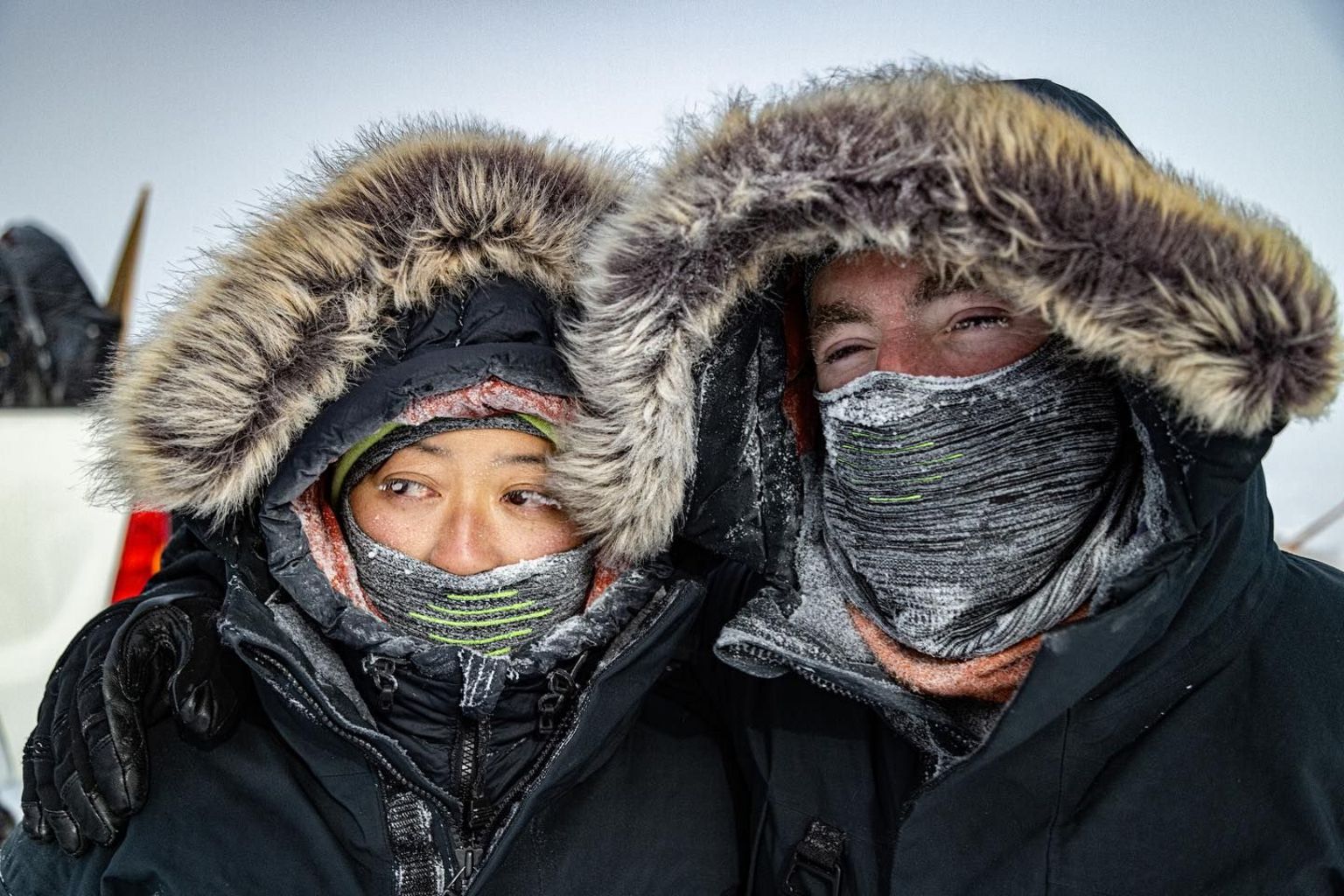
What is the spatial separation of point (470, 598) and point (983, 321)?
3.23 ft

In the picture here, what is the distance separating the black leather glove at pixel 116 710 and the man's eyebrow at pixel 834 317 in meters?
1.20

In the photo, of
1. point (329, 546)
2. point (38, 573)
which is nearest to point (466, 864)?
point (329, 546)

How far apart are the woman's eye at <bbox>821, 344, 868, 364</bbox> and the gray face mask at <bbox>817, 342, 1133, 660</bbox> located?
105 millimetres

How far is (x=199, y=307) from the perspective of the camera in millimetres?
1558

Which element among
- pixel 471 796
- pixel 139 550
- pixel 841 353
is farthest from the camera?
pixel 139 550

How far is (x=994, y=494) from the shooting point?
137cm

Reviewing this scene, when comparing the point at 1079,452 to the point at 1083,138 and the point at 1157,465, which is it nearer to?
the point at 1157,465

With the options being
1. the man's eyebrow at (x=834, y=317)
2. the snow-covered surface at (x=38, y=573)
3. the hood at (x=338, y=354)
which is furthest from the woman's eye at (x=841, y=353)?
the snow-covered surface at (x=38, y=573)

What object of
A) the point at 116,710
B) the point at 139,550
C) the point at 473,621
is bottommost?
the point at 139,550

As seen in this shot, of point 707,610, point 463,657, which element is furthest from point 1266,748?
point 463,657

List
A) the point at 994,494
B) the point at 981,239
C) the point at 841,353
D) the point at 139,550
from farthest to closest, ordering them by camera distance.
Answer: the point at 139,550 < the point at 841,353 < the point at 994,494 < the point at 981,239

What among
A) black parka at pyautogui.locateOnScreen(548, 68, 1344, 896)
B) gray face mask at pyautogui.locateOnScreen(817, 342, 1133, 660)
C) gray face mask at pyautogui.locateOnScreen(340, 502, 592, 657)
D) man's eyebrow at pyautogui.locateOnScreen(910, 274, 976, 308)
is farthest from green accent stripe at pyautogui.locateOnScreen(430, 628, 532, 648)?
man's eyebrow at pyautogui.locateOnScreen(910, 274, 976, 308)

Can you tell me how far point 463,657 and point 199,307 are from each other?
77 centimetres

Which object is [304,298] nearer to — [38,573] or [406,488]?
[406,488]
